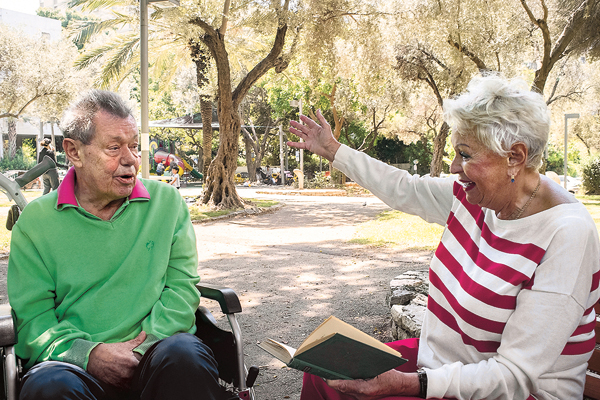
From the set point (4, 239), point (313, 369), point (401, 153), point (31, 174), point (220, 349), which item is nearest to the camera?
point (313, 369)

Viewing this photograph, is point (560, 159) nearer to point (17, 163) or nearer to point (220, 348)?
point (17, 163)

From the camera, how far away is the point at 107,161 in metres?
2.39

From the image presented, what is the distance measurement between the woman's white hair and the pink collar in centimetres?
148

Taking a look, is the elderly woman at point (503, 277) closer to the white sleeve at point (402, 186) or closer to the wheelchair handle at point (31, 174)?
the white sleeve at point (402, 186)

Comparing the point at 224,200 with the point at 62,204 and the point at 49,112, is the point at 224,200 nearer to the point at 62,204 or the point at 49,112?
the point at 62,204

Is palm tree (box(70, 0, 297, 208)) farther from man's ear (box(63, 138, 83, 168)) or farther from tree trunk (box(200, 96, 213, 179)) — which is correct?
man's ear (box(63, 138, 83, 168))

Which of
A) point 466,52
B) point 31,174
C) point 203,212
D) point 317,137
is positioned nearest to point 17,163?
point 203,212

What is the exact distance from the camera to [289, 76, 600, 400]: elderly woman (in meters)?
1.61

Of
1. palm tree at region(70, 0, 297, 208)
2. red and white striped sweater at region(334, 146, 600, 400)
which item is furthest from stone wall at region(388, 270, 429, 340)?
palm tree at region(70, 0, 297, 208)

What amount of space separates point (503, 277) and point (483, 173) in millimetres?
391

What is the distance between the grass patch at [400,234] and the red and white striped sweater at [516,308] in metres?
6.86

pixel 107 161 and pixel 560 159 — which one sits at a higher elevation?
pixel 107 161

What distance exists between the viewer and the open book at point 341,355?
1.50 meters

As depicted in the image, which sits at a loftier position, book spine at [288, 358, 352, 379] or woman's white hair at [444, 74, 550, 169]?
woman's white hair at [444, 74, 550, 169]
